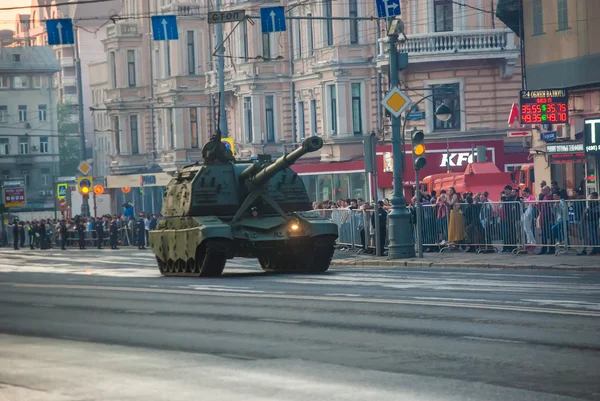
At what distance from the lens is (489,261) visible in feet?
91.4

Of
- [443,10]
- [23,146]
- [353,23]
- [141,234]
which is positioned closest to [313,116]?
[353,23]

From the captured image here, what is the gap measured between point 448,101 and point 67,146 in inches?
3636

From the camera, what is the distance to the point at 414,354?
12188 mm

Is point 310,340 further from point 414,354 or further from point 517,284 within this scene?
point 517,284

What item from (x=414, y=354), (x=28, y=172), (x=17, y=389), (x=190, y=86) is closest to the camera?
(x=17, y=389)

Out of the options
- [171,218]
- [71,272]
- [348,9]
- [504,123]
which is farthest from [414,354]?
[348,9]

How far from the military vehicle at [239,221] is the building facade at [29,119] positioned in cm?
9441

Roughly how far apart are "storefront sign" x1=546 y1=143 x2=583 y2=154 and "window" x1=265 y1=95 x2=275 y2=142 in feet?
86.5

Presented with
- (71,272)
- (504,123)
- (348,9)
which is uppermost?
(348,9)

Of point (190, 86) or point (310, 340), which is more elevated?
point (190, 86)

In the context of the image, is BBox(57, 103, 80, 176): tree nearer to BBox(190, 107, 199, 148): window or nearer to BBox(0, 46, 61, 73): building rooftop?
BBox(0, 46, 61, 73): building rooftop

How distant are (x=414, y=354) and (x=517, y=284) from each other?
833cm

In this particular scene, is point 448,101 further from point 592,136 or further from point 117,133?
point 117,133

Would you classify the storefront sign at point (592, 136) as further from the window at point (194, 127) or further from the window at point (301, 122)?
the window at point (194, 127)
